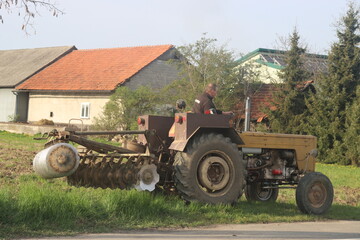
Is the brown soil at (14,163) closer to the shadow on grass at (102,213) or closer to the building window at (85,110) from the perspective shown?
the shadow on grass at (102,213)

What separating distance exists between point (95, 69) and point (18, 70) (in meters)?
8.64

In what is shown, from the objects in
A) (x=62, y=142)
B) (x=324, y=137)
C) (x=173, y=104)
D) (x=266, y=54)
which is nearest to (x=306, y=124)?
(x=324, y=137)

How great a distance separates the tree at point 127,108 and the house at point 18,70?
1199cm

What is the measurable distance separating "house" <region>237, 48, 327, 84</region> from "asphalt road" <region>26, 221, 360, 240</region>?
83.3 feet

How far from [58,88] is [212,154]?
31040 millimetres

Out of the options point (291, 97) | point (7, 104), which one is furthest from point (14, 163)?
point (7, 104)

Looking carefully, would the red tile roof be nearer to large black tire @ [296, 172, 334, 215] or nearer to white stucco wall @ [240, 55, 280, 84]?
white stucco wall @ [240, 55, 280, 84]

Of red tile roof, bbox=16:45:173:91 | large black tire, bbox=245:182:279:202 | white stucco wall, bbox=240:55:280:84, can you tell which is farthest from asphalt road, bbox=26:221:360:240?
red tile roof, bbox=16:45:173:91

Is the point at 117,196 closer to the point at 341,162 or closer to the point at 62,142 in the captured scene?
the point at 62,142

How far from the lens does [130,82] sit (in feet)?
120

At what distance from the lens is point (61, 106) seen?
39.4 m

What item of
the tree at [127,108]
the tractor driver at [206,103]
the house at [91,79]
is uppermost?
the house at [91,79]

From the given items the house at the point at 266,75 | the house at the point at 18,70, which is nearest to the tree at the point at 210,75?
the house at the point at 266,75

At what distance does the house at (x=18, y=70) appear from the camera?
42125mm
